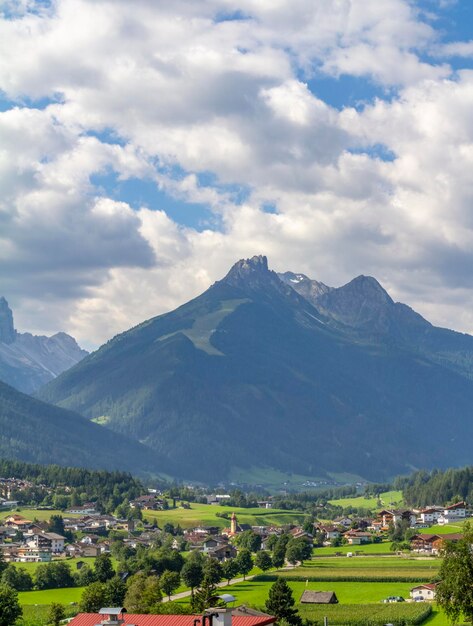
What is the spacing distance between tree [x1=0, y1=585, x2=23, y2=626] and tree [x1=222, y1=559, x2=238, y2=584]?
2157 inches

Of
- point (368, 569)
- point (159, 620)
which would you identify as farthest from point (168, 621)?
point (368, 569)

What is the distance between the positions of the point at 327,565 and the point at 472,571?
108m

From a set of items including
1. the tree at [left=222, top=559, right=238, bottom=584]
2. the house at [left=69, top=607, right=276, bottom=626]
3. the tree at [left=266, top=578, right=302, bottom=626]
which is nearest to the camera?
the house at [left=69, top=607, right=276, bottom=626]

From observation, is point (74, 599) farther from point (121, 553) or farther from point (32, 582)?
point (121, 553)

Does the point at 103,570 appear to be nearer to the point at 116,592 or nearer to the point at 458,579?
the point at 116,592

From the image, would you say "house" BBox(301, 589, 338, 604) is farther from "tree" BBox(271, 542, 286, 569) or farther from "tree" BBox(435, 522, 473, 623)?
"tree" BBox(435, 522, 473, 623)

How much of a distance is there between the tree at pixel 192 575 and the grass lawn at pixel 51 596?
16.2m

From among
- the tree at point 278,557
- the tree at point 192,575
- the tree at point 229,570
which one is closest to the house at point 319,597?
the tree at point 192,575

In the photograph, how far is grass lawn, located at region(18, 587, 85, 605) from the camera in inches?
5930

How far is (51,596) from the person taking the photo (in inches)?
6191

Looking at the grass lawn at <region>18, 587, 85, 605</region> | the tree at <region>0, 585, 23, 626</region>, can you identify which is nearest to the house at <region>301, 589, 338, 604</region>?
the grass lawn at <region>18, 587, 85, 605</region>

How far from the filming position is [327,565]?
187 metres

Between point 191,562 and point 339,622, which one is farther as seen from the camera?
point 191,562

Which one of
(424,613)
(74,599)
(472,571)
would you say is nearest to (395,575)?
(424,613)
